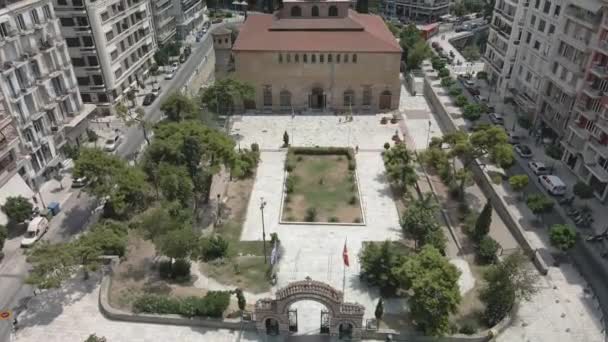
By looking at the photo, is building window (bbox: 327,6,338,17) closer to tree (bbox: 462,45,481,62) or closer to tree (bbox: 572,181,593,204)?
tree (bbox: 462,45,481,62)

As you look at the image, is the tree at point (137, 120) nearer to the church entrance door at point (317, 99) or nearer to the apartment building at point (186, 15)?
the church entrance door at point (317, 99)

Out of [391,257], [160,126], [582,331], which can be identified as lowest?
[582,331]

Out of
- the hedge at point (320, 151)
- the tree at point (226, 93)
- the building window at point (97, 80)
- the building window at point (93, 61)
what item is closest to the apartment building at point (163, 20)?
the building window at point (93, 61)

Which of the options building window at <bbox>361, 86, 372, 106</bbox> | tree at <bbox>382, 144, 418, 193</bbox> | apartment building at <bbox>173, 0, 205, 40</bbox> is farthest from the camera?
apartment building at <bbox>173, 0, 205, 40</bbox>

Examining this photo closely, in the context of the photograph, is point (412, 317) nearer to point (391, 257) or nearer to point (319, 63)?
point (391, 257)

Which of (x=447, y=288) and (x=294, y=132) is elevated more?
(x=447, y=288)

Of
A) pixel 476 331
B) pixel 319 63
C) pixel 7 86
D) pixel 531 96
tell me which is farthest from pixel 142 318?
pixel 531 96

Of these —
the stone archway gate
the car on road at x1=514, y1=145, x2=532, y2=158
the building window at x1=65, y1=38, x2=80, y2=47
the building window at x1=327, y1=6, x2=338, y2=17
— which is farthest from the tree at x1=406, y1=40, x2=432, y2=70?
the stone archway gate
